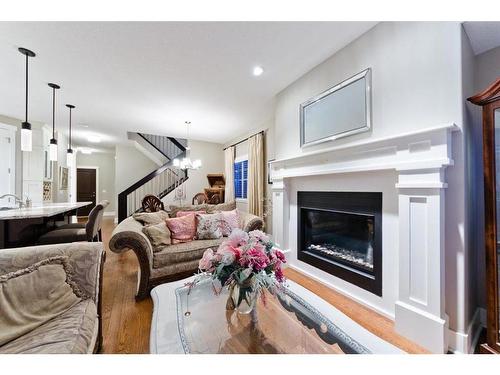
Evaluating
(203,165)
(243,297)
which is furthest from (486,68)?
(203,165)

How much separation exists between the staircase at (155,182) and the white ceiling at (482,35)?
583cm

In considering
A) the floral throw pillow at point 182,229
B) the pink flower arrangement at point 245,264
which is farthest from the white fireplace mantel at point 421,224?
the floral throw pillow at point 182,229

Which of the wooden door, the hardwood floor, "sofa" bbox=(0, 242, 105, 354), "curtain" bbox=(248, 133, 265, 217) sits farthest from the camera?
the wooden door

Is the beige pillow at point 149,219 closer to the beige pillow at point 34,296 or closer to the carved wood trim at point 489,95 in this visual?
the beige pillow at point 34,296

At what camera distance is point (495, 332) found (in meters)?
1.31

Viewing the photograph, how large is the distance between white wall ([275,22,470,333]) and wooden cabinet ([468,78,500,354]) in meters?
0.11

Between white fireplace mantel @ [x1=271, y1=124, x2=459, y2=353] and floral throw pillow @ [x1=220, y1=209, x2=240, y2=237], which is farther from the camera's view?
floral throw pillow @ [x1=220, y1=209, x2=240, y2=237]

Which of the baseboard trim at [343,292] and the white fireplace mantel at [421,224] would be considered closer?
the white fireplace mantel at [421,224]

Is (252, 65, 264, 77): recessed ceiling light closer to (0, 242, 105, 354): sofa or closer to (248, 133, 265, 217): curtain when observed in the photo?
(248, 133, 265, 217): curtain

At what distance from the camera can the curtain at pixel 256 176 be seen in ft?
14.1

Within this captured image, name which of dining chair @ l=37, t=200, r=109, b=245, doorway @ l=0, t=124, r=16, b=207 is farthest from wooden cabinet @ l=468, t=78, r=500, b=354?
doorway @ l=0, t=124, r=16, b=207

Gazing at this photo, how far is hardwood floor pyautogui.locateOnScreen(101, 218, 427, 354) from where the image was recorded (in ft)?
4.91
